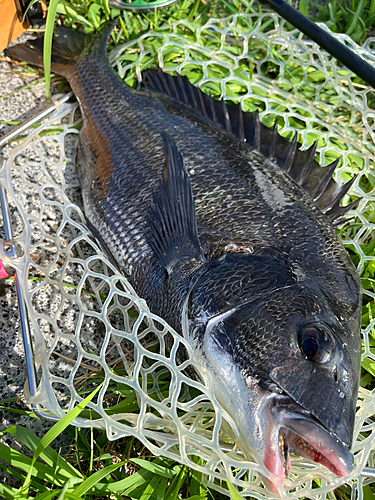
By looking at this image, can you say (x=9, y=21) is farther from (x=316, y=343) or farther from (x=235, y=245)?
(x=316, y=343)

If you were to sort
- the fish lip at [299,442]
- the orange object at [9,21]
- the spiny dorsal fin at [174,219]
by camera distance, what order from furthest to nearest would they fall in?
the orange object at [9,21] → the spiny dorsal fin at [174,219] → the fish lip at [299,442]

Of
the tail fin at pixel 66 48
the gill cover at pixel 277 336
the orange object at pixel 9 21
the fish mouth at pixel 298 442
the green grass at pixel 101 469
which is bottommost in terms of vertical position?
the green grass at pixel 101 469

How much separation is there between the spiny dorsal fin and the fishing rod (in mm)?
1137

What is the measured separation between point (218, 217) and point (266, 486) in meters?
1.14

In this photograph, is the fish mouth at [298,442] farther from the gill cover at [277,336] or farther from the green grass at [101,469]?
the green grass at [101,469]

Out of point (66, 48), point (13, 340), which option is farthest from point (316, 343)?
point (66, 48)

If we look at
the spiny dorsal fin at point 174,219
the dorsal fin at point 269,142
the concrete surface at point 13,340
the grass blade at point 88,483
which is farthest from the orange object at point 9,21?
the grass blade at point 88,483

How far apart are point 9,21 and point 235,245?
7.02ft

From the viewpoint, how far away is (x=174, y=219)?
7.03 feet

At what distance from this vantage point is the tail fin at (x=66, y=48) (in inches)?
120

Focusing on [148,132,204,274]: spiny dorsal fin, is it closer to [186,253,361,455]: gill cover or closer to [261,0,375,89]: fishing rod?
[186,253,361,455]: gill cover

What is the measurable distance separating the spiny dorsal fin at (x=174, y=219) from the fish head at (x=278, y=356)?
0.18 metres

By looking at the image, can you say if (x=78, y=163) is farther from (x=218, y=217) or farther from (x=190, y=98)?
(x=218, y=217)

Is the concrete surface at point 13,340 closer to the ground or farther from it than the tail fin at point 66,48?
closer to the ground
